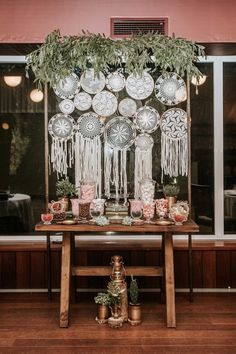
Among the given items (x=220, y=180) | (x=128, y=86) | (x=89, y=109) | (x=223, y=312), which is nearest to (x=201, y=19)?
(x=128, y=86)

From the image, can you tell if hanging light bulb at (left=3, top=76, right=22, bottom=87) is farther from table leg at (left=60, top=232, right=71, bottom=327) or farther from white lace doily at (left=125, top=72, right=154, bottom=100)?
table leg at (left=60, top=232, right=71, bottom=327)

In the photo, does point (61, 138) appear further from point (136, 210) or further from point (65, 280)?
point (65, 280)

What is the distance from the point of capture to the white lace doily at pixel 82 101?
179 inches

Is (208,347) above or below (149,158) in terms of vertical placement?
below

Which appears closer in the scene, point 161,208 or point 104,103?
point 161,208

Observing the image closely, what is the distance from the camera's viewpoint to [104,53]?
13.1ft

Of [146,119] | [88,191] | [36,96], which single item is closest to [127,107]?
[146,119]

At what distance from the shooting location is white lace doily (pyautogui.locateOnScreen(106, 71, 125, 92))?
14.8 feet

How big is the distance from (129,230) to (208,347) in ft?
3.41

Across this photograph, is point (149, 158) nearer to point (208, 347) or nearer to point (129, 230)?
point (129, 230)

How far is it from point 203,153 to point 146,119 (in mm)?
1066

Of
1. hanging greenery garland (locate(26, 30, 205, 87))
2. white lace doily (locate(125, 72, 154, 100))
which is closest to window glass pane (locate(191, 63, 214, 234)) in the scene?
white lace doily (locate(125, 72, 154, 100))

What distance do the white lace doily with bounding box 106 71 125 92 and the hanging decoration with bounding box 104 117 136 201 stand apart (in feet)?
0.96

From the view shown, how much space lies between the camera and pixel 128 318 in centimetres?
389
